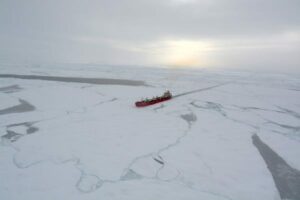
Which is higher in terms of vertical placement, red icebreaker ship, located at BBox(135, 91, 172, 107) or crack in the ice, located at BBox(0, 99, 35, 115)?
red icebreaker ship, located at BBox(135, 91, 172, 107)

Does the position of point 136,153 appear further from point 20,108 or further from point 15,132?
point 20,108

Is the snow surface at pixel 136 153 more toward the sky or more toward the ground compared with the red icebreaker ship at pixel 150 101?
more toward the ground

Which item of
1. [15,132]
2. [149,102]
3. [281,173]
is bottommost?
[15,132]

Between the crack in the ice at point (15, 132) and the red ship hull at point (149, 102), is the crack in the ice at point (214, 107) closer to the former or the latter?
the red ship hull at point (149, 102)

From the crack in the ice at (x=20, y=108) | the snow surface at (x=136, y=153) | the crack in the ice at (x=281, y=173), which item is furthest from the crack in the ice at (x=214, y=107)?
the crack in the ice at (x=20, y=108)

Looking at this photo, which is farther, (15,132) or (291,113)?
(291,113)

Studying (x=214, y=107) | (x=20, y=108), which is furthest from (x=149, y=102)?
(x=20, y=108)

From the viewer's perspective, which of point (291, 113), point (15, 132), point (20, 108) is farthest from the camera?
point (291, 113)

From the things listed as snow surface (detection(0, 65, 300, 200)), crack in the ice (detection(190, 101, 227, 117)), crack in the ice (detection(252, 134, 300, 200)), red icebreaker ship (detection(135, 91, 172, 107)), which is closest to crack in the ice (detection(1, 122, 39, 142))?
snow surface (detection(0, 65, 300, 200))

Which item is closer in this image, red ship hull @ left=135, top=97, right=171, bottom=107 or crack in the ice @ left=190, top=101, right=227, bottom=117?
crack in the ice @ left=190, top=101, right=227, bottom=117

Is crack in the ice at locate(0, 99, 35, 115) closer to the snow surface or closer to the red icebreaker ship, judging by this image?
the snow surface

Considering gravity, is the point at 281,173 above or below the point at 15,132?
above
